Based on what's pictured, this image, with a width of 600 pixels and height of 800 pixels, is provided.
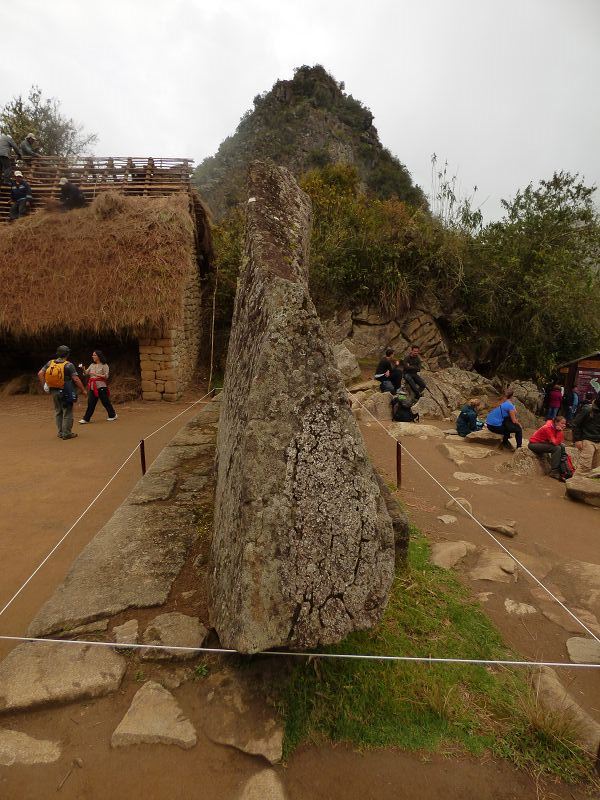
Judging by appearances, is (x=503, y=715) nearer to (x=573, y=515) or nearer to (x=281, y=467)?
(x=281, y=467)

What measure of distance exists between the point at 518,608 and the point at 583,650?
17.8 inches

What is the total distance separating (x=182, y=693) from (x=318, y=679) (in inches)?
24.8

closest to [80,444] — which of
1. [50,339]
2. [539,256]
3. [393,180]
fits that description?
[50,339]

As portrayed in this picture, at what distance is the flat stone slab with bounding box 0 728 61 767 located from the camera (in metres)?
1.73

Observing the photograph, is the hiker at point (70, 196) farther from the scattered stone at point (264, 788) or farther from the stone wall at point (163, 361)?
the scattered stone at point (264, 788)

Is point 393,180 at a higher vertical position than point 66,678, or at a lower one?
higher

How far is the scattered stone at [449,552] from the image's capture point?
146 inches

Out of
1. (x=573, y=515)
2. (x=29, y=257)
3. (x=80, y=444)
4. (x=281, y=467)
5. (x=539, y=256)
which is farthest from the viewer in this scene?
(x=539, y=256)

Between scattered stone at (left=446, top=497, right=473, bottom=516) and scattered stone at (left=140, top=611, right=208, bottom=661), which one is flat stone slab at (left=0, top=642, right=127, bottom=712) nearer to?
scattered stone at (left=140, top=611, right=208, bottom=661)

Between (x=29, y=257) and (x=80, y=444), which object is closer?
(x=80, y=444)

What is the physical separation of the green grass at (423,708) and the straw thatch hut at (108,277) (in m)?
8.86

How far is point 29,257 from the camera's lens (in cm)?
1019

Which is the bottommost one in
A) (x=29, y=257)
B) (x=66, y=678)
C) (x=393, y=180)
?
(x=66, y=678)

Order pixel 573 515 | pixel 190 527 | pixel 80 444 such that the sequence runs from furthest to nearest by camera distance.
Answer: pixel 80 444, pixel 573 515, pixel 190 527
